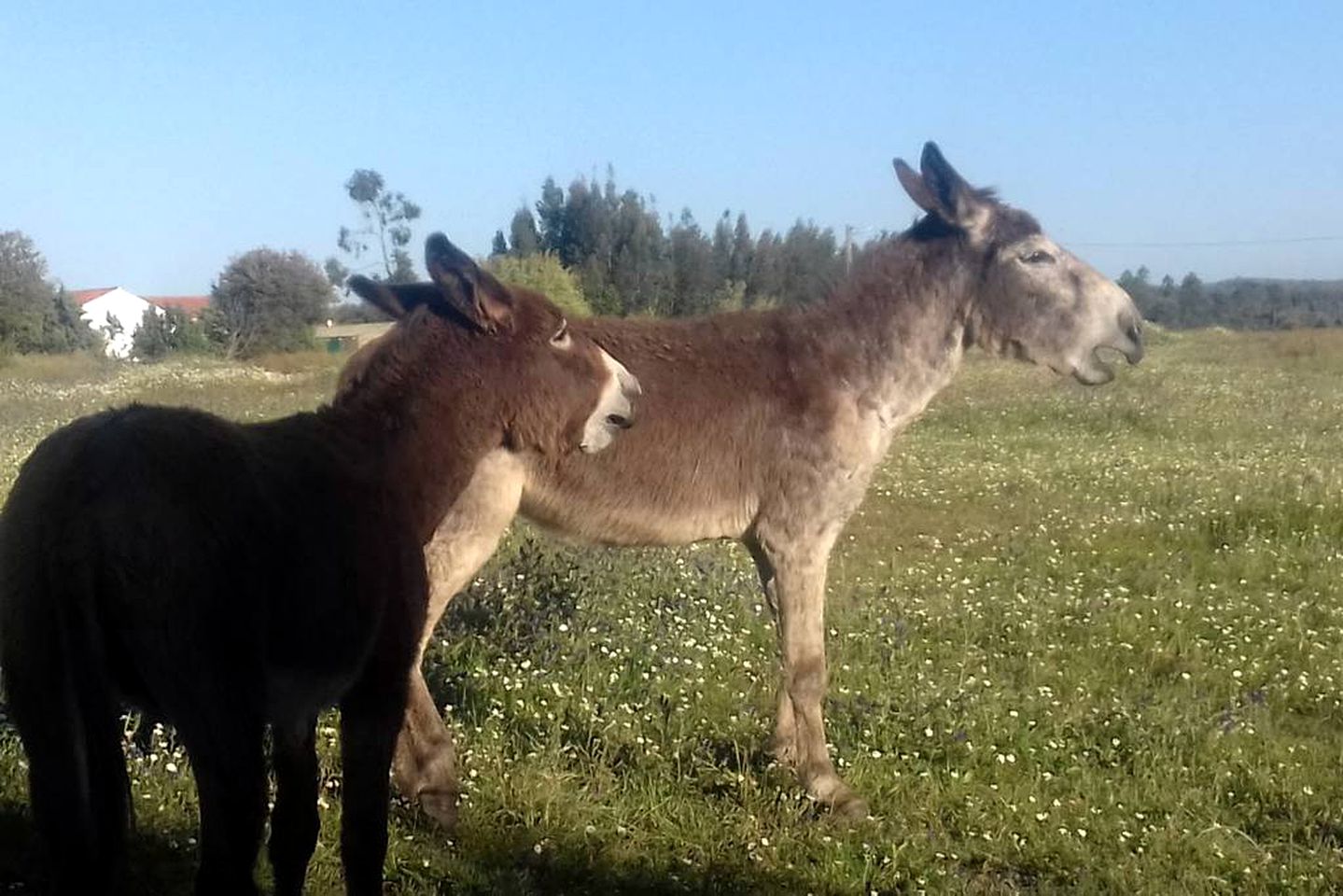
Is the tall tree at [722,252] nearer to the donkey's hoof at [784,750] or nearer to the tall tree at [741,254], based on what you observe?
the tall tree at [741,254]

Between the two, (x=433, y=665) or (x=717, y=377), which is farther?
(x=433, y=665)

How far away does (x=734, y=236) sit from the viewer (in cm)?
2836

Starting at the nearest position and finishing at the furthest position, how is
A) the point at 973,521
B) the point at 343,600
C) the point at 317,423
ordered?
the point at 343,600 < the point at 317,423 < the point at 973,521

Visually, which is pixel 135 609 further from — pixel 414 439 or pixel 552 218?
pixel 552 218

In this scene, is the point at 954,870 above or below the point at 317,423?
below

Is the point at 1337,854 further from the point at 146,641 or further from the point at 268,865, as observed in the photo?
the point at 146,641

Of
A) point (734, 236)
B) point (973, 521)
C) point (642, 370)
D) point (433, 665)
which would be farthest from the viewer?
point (734, 236)

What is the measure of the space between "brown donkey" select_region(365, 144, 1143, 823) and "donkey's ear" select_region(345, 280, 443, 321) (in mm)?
706

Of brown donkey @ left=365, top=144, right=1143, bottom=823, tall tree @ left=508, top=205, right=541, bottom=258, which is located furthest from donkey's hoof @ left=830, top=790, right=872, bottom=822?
tall tree @ left=508, top=205, right=541, bottom=258

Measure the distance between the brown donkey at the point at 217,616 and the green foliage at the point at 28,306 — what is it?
150 ft

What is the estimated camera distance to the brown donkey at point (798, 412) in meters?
5.42

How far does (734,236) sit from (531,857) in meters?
24.6

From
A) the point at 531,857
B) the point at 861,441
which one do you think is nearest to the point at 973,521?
the point at 861,441

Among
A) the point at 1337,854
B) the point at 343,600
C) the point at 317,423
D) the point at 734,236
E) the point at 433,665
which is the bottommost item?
the point at 1337,854
